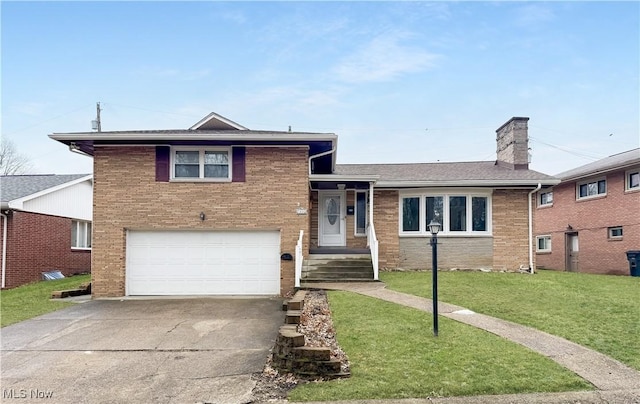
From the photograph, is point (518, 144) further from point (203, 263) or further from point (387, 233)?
point (203, 263)

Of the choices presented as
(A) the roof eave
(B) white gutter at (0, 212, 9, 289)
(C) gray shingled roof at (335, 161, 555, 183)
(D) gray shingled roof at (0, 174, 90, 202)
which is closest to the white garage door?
(A) the roof eave

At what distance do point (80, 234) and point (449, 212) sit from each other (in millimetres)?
16539

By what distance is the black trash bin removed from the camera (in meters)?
17.1

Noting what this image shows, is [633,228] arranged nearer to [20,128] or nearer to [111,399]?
[111,399]

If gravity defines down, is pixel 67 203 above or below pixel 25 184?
below

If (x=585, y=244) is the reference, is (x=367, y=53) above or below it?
above

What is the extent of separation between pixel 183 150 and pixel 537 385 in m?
11.1

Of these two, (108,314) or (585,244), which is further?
(585,244)

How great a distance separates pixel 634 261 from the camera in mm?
17250

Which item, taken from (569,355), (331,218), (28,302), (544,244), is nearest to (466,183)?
(331,218)

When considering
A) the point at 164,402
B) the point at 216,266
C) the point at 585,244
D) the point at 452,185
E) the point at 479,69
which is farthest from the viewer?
the point at 585,244

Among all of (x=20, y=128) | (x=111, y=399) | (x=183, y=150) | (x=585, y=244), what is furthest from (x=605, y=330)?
(x=20, y=128)

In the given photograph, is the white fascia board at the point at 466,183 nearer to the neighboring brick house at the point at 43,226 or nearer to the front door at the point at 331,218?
the front door at the point at 331,218

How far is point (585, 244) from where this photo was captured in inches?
823
